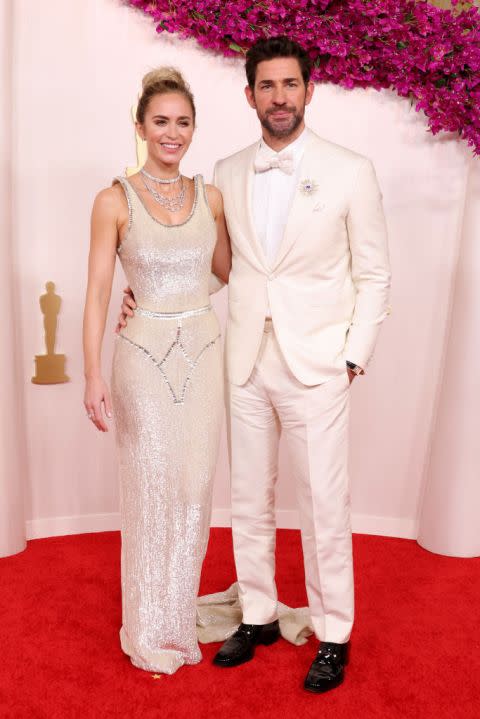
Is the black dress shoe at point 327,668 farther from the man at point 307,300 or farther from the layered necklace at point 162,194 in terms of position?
the layered necklace at point 162,194

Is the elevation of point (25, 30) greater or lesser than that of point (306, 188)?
greater

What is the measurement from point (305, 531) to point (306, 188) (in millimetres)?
1211

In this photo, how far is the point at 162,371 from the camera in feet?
9.50

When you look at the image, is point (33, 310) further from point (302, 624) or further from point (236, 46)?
point (302, 624)

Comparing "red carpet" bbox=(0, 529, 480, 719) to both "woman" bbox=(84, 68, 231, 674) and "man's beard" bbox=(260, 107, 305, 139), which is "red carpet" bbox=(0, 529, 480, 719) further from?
"man's beard" bbox=(260, 107, 305, 139)

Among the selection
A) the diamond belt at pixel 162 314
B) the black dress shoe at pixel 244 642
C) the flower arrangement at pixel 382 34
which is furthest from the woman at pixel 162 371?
the flower arrangement at pixel 382 34

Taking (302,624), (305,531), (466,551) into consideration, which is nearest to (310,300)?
(305,531)

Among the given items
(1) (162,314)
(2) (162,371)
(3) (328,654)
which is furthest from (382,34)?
(3) (328,654)

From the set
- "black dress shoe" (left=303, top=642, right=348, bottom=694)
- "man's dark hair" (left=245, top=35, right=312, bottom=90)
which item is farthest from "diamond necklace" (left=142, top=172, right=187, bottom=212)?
Result: "black dress shoe" (left=303, top=642, right=348, bottom=694)

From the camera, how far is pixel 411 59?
402cm

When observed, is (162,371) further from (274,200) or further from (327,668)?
(327,668)

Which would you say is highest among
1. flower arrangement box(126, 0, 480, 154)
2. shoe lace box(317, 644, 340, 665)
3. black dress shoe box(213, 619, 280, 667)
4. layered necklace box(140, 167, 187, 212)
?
flower arrangement box(126, 0, 480, 154)

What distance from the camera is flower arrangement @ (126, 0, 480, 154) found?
399 cm

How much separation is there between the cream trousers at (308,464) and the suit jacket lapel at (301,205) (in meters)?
0.29
